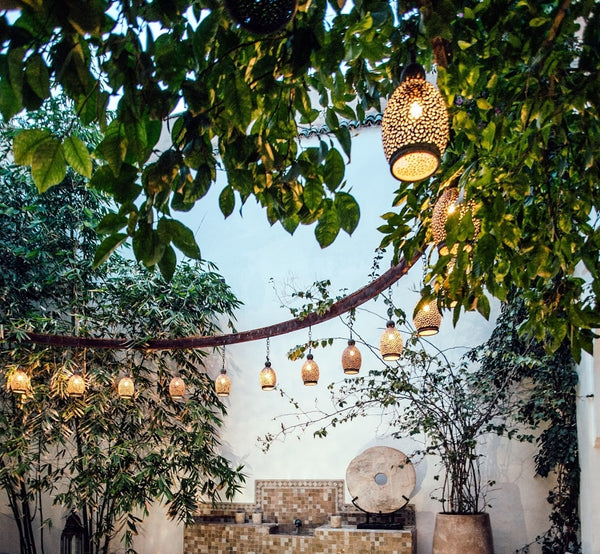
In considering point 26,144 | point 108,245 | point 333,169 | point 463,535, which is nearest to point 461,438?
point 463,535

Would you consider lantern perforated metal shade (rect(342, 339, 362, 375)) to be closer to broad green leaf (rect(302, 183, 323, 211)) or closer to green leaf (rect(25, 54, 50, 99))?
broad green leaf (rect(302, 183, 323, 211))

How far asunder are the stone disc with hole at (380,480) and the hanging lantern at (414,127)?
4271 mm

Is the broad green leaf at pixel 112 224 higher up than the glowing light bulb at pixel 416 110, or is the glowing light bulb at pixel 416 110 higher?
the glowing light bulb at pixel 416 110

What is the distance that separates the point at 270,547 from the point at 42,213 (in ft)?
13.0

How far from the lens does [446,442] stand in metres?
4.55

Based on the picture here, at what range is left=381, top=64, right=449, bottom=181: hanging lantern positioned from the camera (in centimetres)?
129

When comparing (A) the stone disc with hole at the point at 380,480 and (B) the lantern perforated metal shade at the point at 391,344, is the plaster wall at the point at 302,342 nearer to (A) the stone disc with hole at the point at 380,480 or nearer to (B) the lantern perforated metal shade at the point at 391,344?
(A) the stone disc with hole at the point at 380,480

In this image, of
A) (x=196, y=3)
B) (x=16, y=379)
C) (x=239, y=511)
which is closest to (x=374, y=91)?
(x=196, y=3)

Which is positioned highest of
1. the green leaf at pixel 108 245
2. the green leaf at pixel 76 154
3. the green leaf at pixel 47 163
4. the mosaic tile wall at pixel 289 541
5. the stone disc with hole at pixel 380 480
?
the green leaf at pixel 76 154

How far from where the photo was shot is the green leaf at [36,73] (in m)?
0.91

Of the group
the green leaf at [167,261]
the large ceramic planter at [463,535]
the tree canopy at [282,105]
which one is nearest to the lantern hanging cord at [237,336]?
the tree canopy at [282,105]

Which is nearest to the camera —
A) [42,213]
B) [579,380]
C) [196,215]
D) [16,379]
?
[579,380]

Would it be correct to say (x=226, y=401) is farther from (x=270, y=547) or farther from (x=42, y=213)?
(x=42, y=213)

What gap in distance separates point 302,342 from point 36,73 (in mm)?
5560
